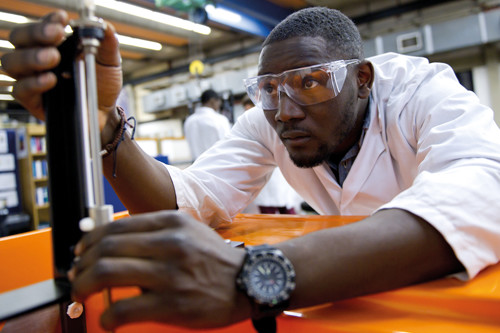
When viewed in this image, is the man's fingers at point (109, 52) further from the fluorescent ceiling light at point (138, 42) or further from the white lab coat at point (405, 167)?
the fluorescent ceiling light at point (138, 42)

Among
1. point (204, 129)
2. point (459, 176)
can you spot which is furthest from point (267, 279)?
point (204, 129)

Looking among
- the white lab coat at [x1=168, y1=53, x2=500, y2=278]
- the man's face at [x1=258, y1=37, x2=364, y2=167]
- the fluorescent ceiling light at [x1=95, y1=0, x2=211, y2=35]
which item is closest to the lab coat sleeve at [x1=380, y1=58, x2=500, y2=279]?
the white lab coat at [x1=168, y1=53, x2=500, y2=278]

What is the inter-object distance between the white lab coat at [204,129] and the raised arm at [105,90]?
2.98 m

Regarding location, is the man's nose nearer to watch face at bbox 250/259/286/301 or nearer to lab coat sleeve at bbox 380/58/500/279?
lab coat sleeve at bbox 380/58/500/279

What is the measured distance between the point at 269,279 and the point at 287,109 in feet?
2.43

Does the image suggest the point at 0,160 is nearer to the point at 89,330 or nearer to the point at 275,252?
the point at 89,330

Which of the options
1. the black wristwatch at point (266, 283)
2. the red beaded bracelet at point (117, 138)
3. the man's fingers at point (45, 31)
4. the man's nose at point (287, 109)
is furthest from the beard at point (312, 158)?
the man's fingers at point (45, 31)

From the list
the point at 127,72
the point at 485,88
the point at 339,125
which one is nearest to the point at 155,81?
the point at 127,72

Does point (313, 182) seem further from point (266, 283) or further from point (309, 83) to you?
point (266, 283)

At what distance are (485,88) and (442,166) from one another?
653 cm

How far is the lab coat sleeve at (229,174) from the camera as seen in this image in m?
1.21

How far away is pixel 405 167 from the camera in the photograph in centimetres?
120

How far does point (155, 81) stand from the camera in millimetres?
10469

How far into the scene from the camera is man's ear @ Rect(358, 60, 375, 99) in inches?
51.2
